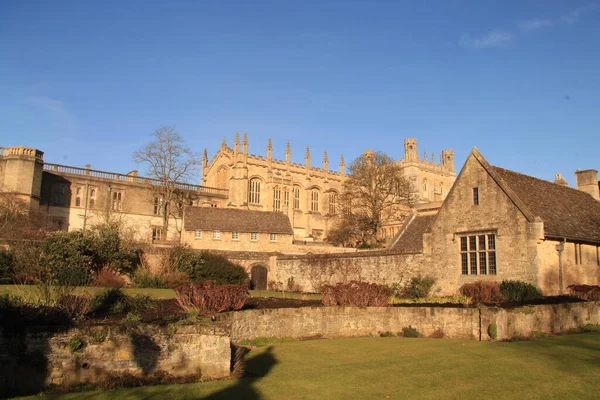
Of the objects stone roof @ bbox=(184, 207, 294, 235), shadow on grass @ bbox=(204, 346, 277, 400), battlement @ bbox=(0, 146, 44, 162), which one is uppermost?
battlement @ bbox=(0, 146, 44, 162)

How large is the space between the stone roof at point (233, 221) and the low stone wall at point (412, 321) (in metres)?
27.2

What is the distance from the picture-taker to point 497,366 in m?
11.4

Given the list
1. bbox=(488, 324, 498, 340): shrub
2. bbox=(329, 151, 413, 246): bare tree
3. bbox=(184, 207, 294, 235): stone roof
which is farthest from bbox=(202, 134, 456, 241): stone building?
bbox=(488, 324, 498, 340): shrub

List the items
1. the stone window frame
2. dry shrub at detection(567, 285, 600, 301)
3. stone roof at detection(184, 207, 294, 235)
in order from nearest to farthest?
dry shrub at detection(567, 285, 600, 301) → the stone window frame → stone roof at detection(184, 207, 294, 235)

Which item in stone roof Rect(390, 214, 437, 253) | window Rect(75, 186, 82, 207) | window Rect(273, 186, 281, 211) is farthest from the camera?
window Rect(273, 186, 281, 211)

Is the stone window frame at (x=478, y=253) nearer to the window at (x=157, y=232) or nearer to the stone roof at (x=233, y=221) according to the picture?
the stone roof at (x=233, y=221)

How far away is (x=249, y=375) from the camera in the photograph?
11047mm

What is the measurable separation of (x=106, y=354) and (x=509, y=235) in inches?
717

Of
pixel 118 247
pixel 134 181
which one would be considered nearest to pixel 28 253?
pixel 118 247

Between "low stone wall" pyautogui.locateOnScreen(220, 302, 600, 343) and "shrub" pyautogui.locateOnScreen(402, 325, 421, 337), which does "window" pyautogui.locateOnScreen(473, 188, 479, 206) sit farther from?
"shrub" pyautogui.locateOnScreen(402, 325, 421, 337)

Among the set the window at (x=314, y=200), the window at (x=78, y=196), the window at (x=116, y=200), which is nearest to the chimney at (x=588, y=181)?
the window at (x=116, y=200)

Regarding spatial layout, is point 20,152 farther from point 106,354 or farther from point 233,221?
point 106,354

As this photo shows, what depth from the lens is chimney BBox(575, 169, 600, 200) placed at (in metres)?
34.1

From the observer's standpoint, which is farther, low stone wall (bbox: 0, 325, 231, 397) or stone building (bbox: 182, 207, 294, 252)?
→ stone building (bbox: 182, 207, 294, 252)
